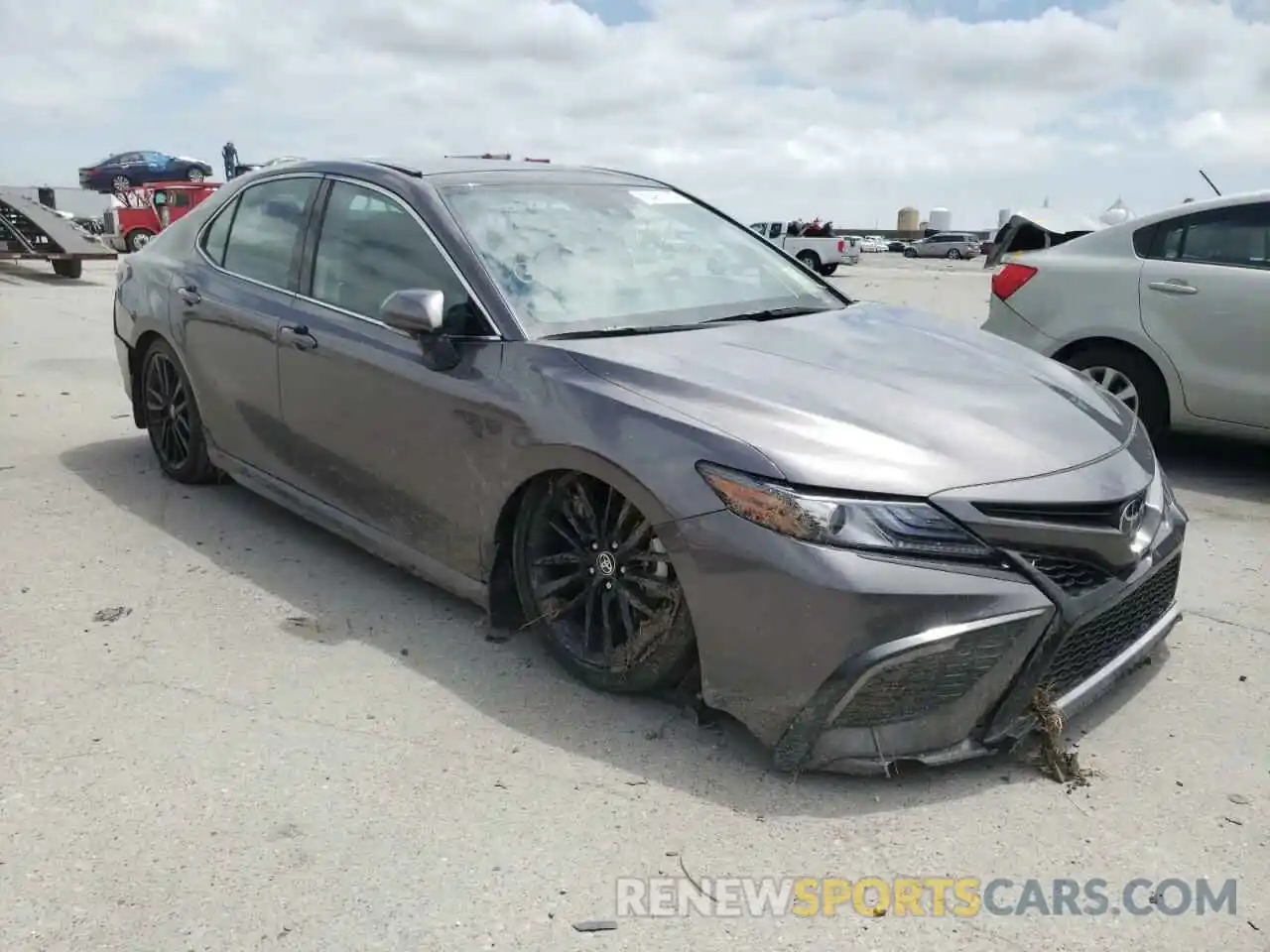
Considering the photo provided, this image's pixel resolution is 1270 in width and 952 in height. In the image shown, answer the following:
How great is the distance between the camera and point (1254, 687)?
11.8ft

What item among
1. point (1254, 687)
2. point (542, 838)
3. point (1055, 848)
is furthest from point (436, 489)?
point (1254, 687)

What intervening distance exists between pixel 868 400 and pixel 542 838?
57.6 inches

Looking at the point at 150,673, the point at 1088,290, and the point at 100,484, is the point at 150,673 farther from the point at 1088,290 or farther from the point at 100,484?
the point at 1088,290

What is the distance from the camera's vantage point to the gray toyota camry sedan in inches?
113

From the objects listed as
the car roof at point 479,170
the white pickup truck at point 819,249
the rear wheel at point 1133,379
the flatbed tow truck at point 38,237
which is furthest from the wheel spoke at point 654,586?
the white pickup truck at point 819,249

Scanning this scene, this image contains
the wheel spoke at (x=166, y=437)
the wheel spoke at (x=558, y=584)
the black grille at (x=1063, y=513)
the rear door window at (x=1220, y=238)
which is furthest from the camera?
the rear door window at (x=1220, y=238)

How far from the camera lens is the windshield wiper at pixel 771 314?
396 centimetres

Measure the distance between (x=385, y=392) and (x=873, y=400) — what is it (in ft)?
5.57

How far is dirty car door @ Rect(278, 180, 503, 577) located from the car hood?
430 mm

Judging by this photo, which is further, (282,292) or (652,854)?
(282,292)

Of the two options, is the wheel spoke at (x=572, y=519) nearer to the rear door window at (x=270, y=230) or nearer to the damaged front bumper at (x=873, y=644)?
the damaged front bumper at (x=873, y=644)

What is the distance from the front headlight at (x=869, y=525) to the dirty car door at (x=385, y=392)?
110cm

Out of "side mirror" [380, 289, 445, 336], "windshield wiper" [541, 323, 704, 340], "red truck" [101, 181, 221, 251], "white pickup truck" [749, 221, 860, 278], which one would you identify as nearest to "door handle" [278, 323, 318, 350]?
"side mirror" [380, 289, 445, 336]

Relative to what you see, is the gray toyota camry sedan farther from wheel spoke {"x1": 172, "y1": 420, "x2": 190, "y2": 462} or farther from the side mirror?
wheel spoke {"x1": 172, "y1": 420, "x2": 190, "y2": 462}
